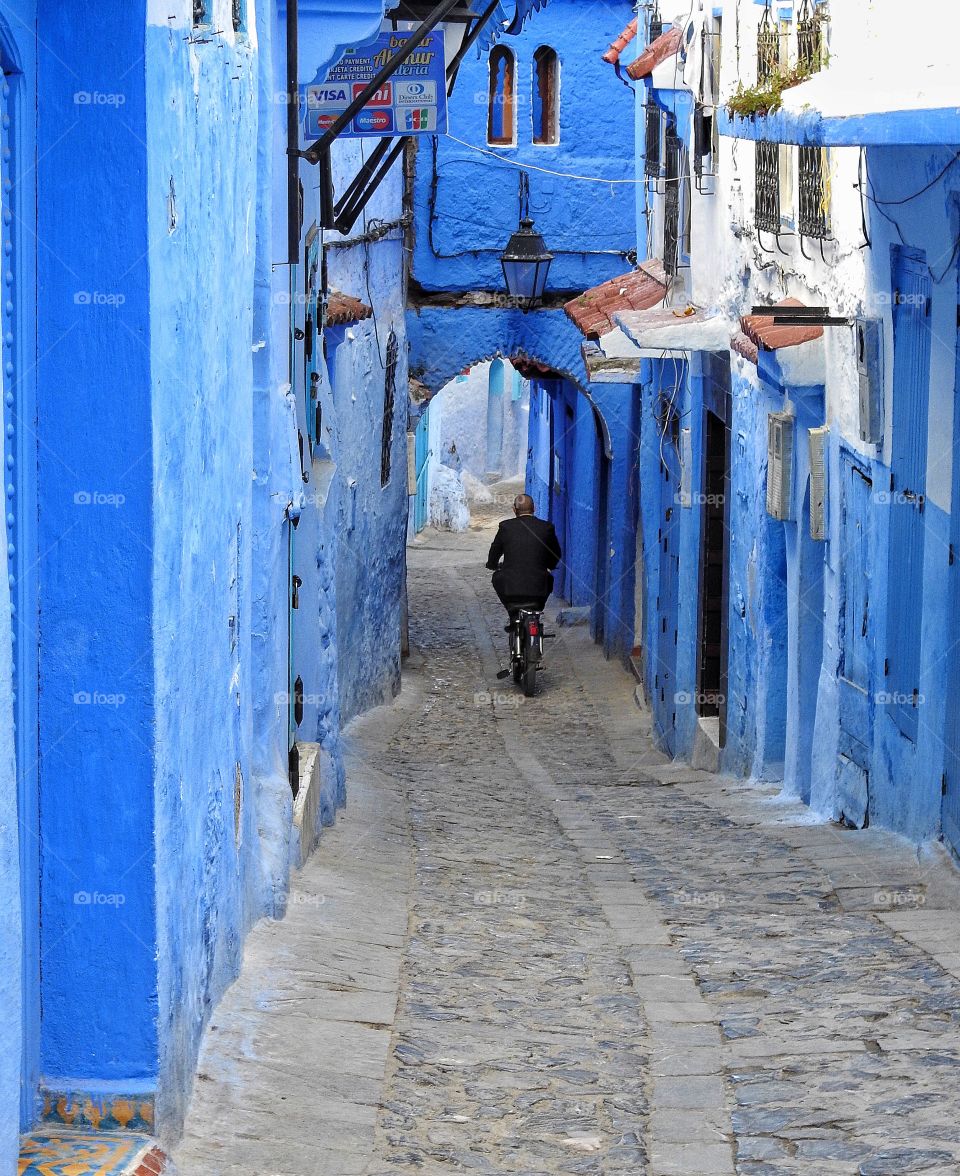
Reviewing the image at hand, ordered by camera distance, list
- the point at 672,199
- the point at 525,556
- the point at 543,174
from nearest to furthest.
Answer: the point at 672,199 → the point at 525,556 → the point at 543,174

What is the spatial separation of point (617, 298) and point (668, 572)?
7.97 ft

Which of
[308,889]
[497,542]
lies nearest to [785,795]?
[308,889]

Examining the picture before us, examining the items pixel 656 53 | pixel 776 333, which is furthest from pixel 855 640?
pixel 656 53

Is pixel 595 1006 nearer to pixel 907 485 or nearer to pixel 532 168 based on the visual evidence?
pixel 907 485

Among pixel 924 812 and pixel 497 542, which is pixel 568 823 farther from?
pixel 497 542

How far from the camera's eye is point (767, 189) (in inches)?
413

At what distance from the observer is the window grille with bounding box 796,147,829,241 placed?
29.9ft

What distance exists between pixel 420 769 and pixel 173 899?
27.0 ft

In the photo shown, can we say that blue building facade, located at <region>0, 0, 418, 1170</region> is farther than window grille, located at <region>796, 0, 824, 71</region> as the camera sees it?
No

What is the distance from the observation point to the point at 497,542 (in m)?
16.5

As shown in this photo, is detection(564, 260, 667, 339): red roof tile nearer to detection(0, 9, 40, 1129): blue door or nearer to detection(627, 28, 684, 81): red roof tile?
detection(627, 28, 684, 81): red roof tile

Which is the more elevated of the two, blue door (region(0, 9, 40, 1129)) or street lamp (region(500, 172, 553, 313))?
street lamp (region(500, 172, 553, 313))

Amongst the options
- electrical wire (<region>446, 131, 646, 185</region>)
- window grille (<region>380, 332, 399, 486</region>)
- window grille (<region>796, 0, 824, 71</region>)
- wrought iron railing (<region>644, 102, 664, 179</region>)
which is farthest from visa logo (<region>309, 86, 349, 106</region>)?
electrical wire (<region>446, 131, 646, 185</region>)

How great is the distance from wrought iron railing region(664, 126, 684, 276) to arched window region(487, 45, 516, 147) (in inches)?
163
